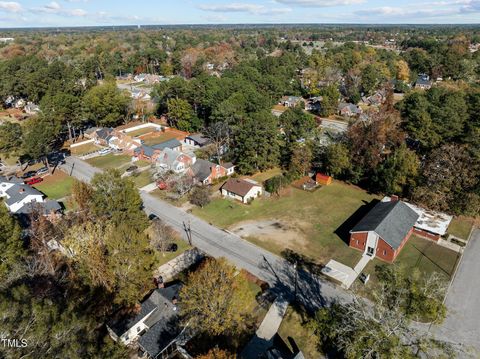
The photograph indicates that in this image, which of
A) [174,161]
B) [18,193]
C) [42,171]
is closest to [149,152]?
[174,161]

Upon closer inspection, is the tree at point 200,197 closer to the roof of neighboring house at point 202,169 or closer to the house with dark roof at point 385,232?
the roof of neighboring house at point 202,169

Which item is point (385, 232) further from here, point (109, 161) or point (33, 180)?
point (33, 180)

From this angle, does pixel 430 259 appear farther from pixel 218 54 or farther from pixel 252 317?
pixel 218 54

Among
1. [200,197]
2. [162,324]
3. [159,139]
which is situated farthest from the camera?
[159,139]

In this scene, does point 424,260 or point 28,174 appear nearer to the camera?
point 424,260

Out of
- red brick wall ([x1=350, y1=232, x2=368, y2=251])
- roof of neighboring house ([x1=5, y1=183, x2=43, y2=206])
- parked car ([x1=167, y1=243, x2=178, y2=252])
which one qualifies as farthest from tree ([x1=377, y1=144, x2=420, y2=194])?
roof of neighboring house ([x1=5, y1=183, x2=43, y2=206])

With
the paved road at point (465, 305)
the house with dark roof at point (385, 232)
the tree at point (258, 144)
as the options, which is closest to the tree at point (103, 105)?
the tree at point (258, 144)
